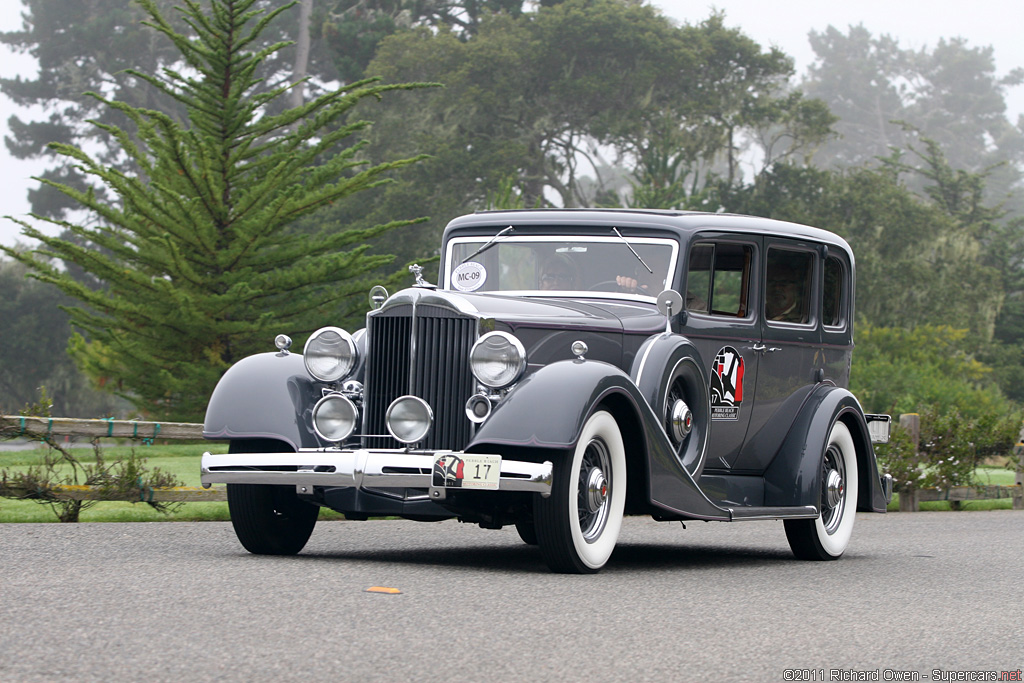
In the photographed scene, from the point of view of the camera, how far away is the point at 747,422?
9.17 m

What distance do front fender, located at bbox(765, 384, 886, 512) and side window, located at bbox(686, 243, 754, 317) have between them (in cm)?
86

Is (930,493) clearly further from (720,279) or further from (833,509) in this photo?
(720,279)

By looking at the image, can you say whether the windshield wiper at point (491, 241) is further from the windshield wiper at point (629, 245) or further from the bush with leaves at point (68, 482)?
the bush with leaves at point (68, 482)

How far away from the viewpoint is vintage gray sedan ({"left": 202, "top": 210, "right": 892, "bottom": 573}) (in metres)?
7.14

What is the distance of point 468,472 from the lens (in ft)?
22.6

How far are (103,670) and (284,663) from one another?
55 cm

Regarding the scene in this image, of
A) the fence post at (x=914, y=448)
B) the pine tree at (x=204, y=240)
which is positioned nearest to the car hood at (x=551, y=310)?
the fence post at (x=914, y=448)

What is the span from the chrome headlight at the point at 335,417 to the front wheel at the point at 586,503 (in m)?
1.17

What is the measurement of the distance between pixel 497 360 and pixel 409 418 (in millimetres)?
550

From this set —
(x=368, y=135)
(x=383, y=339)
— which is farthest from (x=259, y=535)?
(x=368, y=135)

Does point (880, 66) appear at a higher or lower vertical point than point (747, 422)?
higher

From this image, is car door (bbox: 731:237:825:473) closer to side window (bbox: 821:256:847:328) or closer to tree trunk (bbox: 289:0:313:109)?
side window (bbox: 821:256:847:328)

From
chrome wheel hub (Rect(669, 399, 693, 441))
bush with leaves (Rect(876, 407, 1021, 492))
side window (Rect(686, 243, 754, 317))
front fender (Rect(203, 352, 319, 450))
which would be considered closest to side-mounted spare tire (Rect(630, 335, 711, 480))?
chrome wheel hub (Rect(669, 399, 693, 441))

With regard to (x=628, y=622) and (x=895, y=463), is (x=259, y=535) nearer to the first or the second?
(x=628, y=622)
